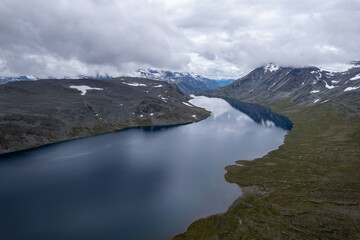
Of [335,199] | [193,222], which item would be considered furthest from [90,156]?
[335,199]

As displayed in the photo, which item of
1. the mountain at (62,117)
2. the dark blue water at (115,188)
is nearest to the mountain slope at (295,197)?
the dark blue water at (115,188)

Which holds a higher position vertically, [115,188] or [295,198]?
[115,188]

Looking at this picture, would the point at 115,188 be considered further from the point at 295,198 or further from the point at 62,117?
the point at 62,117

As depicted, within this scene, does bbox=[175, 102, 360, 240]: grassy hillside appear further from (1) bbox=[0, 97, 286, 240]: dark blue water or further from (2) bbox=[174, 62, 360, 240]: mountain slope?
(1) bbox=[0, 97, 286, 240]: dark blue water

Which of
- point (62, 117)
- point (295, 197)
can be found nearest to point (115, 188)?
point (295, 197)

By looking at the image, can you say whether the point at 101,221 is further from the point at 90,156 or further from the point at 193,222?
the point at 90,156
